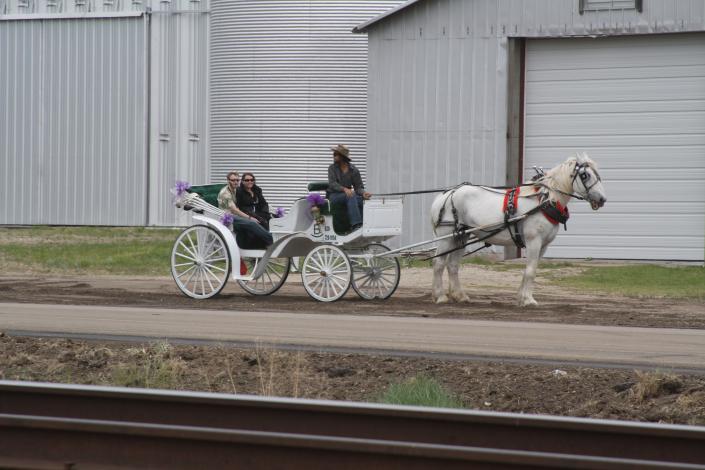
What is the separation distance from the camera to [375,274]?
17.5 m

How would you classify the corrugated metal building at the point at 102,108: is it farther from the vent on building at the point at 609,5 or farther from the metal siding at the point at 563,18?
the vent on building at the point at 609,5

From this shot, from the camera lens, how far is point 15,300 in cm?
1739

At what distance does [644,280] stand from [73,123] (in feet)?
69.5

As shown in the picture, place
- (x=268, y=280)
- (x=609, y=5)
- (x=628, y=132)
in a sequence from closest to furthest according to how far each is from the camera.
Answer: (x=268, y=280) < (x=609, y=5) < (x=628, y=132)

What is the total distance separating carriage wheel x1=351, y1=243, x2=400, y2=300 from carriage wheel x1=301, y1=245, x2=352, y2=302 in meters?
0.26

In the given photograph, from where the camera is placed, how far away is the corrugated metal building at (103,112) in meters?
37.4

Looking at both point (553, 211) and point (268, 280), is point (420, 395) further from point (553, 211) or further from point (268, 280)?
point (268, 280)

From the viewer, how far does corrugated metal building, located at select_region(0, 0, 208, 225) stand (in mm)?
37375

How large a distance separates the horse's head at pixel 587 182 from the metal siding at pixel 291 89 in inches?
563

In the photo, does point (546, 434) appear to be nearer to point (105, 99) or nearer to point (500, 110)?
point (500, 110)

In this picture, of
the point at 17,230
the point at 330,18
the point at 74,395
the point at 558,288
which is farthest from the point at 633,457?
the point at 17,230

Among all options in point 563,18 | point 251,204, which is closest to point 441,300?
point 251,204

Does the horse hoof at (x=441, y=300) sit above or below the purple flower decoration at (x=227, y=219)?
below

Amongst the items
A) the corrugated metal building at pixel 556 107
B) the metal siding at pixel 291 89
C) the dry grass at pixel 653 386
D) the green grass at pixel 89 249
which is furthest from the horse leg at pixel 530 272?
the metal siding at pixel 291 89
